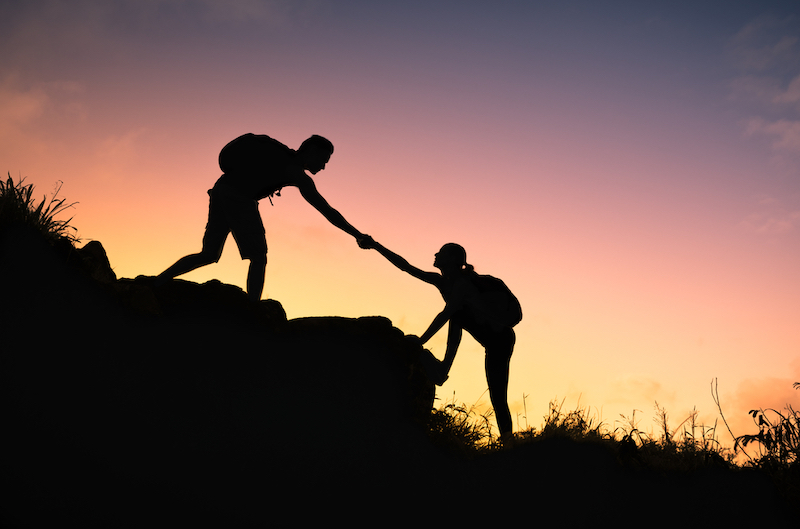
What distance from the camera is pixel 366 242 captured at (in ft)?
15.5

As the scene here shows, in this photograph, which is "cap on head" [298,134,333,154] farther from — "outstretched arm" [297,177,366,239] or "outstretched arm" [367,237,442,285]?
"outstretched arm" [367,237,442,285]

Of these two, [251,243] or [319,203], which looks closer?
[251,243]

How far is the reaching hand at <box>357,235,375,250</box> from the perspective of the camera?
15.4 feet

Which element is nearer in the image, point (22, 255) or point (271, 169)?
point (22, 255)

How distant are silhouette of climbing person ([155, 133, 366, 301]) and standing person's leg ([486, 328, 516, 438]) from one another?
203 centimetres

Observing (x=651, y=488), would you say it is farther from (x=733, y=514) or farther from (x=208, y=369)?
(x=208, y=369)

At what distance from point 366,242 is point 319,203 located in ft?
2.00

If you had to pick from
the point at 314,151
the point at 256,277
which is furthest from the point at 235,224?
the point at 314,151

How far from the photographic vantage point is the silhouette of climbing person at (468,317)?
187 inches

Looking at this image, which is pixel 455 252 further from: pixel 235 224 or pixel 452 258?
pixel 235 224

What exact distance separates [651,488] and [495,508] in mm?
1735

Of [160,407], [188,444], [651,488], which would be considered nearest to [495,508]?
[651,488]

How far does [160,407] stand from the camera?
3455 millimetres

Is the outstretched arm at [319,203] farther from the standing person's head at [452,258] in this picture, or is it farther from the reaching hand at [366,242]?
the standing person's head at [452,258]
